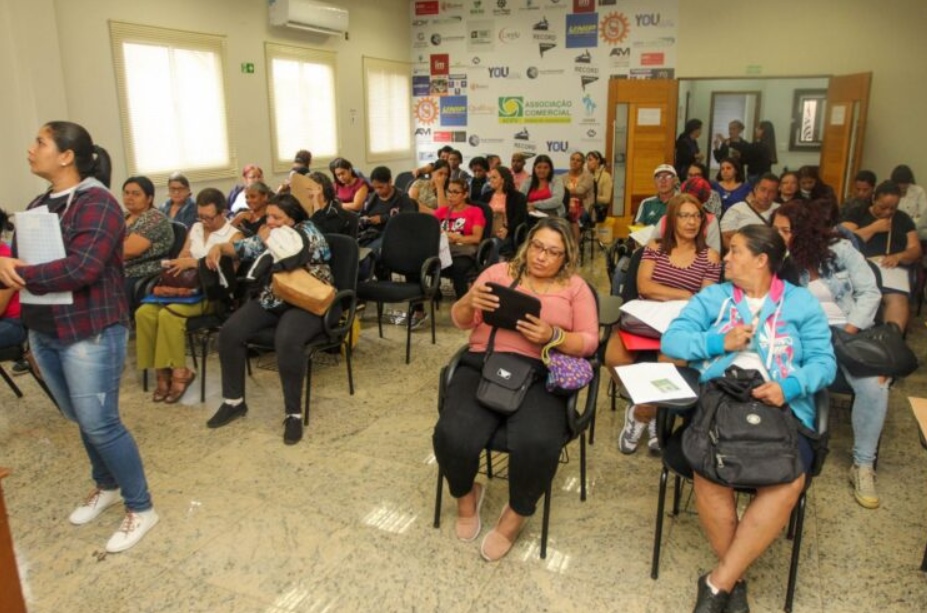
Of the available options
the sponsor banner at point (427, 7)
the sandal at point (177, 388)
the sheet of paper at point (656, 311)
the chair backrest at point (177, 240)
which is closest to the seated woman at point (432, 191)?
the chair backrest at point (177, 240)

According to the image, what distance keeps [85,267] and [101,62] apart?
4.69 meters

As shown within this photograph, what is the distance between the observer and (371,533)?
102 inches

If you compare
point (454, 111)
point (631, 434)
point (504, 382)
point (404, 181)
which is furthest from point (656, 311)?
point (454, 111)

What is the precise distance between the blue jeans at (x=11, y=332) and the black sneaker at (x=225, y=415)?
1.00 metres

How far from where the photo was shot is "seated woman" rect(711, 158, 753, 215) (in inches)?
219

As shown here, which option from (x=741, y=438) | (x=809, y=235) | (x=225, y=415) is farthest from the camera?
(x=225, y=415)

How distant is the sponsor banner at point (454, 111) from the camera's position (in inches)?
402

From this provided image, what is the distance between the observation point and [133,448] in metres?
2.49

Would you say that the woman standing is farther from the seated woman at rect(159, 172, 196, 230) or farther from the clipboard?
the seated woman at rect(159, 172, 196, 230)

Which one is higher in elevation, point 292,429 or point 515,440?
point 515,440

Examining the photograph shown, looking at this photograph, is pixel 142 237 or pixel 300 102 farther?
pixel 300 102

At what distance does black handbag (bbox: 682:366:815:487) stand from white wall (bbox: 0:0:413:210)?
5.48 m

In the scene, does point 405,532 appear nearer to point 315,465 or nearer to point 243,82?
point 315,465

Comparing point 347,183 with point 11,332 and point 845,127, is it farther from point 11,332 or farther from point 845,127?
point 845,127
